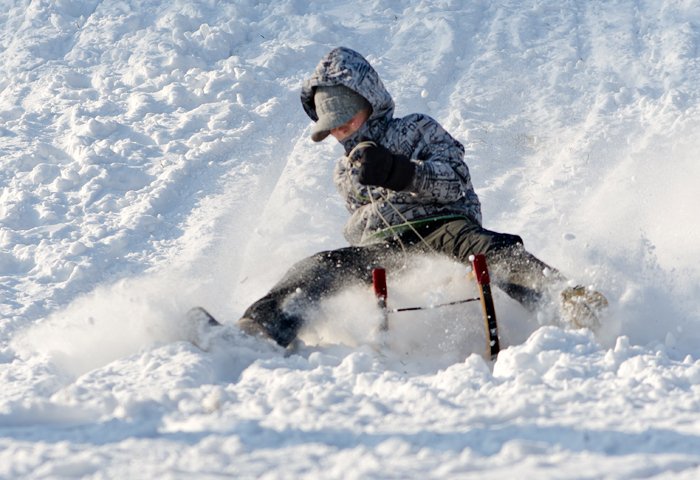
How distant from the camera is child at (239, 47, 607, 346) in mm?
4039

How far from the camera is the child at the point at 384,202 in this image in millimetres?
4039

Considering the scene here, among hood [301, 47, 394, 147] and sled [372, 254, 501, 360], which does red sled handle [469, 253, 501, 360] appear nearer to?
sled [372, 254, 501, 360]

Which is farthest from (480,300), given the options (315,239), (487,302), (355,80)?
(315,239)

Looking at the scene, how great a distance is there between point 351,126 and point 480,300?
1.10 m

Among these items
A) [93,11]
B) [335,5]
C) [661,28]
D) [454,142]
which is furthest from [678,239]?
[93,11]

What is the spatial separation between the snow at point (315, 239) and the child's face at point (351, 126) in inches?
29.8

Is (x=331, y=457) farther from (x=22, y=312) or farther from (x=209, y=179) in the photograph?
(x=209, y=179)

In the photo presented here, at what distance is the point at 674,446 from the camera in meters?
2.51

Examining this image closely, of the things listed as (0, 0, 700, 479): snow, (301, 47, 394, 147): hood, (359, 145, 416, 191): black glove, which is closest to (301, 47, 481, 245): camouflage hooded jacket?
(301, 47, 394, 147): hood

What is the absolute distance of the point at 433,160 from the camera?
14.3ft

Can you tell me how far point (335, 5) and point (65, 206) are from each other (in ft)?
12.9

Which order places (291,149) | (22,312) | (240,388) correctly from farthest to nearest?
(291,149) → (22,312) → (240,388)

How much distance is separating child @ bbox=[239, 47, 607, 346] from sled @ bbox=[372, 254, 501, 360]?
0.48 feet

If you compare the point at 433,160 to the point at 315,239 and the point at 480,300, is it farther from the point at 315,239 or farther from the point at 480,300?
the point at 315,239
